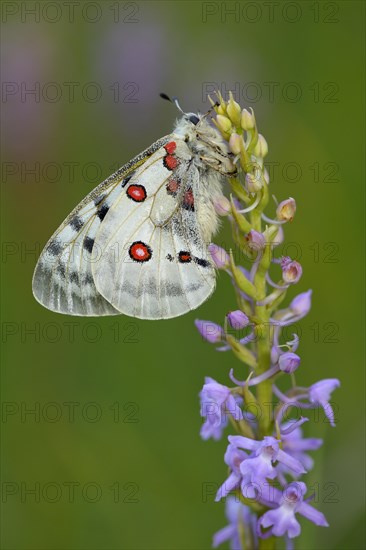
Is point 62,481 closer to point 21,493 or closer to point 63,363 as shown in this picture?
point 21,493

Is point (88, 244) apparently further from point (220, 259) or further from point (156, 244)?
point (220, 259)

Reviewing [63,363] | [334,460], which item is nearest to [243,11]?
[63,363]

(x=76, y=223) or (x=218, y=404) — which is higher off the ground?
(x=76, y=223)

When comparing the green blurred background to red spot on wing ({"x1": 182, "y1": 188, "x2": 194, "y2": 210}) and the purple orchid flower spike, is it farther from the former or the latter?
the purple orchid flower spike

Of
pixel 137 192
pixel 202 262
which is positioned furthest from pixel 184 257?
pixel 137 192

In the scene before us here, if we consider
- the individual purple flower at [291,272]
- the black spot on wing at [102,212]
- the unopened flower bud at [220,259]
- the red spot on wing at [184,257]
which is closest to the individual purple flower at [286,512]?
the individual purple flower at [291,272]
